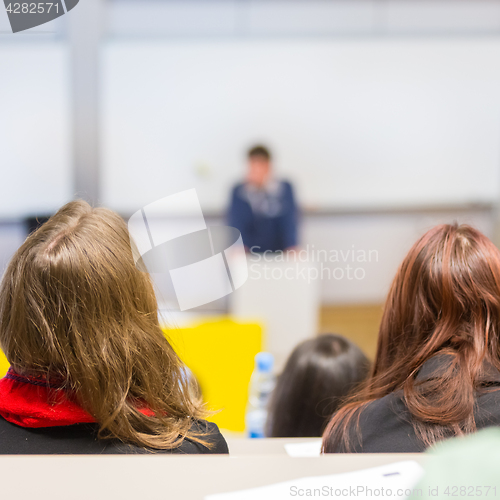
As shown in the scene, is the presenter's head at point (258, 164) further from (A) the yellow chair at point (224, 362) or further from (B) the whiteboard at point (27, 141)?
(B) the whiteboard at point (27, 141)

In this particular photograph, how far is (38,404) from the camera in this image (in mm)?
525

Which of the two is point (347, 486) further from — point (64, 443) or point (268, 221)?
point (268, 221)

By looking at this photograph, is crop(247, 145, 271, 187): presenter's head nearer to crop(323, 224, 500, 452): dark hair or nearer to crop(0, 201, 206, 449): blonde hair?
crop(323, 224, 500, 452): dark hair

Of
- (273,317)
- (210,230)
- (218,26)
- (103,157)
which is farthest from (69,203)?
(218,26)

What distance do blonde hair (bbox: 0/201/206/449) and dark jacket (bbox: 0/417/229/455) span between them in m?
0.01

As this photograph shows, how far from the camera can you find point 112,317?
0.54m

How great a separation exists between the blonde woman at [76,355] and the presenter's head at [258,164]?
1863mm

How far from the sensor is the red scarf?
1.70 feet

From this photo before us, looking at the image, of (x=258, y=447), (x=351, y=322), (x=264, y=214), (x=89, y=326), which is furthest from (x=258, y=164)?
(x=258, y=447)

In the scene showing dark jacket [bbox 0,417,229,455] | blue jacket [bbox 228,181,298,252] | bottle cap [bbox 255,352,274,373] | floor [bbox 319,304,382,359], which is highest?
dark jacket [bbox 0,417,229,455]

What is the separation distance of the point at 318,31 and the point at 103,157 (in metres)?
→ 1.43

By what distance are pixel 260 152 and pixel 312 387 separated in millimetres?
1948

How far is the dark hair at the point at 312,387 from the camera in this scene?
956 millimetres

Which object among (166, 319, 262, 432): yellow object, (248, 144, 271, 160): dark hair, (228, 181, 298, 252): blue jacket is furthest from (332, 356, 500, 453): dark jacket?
(248, 144, 271, 160): dark hair
